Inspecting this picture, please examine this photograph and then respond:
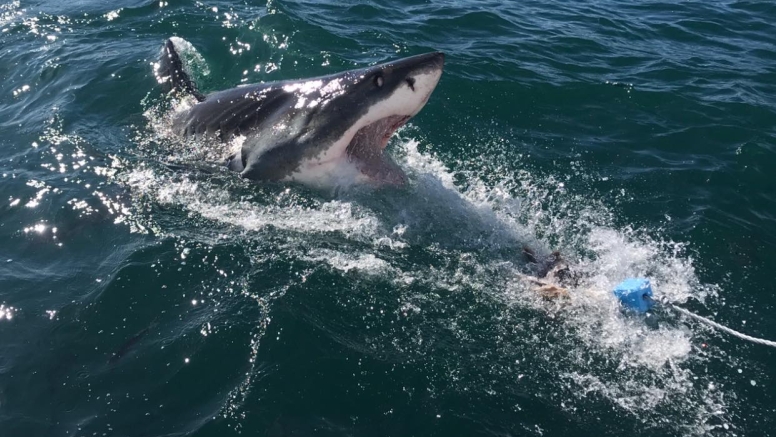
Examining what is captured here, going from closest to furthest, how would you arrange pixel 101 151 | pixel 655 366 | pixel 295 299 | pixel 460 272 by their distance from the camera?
pixel 655 366 < pixel 295 299 < pixel 460 272 < pixel 101 151

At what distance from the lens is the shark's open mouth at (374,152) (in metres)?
5.71

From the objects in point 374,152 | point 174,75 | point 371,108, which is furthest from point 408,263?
point 174,75

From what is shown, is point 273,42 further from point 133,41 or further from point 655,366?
point 655,366

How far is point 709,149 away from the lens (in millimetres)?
8141

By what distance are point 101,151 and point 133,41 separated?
14.7 feet

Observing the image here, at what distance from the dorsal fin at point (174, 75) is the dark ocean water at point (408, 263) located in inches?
22.4

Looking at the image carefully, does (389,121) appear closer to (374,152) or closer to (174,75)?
(374,152)

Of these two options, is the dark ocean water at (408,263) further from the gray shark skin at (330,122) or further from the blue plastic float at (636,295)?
the gray shark skin at (330,122)

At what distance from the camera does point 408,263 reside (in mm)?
5586

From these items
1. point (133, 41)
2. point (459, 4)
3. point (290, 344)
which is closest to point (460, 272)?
point (290, 344)

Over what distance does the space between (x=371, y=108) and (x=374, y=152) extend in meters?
0.54

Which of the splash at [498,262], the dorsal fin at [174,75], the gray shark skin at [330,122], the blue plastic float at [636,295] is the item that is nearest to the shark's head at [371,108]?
the gray shark skin at [330,122]

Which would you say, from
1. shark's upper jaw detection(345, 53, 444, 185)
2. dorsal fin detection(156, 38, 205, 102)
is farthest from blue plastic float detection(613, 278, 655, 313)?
dorsal fin detection(156, 38, 205, 102)

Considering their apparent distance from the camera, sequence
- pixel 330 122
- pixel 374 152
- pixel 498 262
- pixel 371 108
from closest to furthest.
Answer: pixel 371 108
pixel 330 122
pixel 498 262
pixel 374 152
